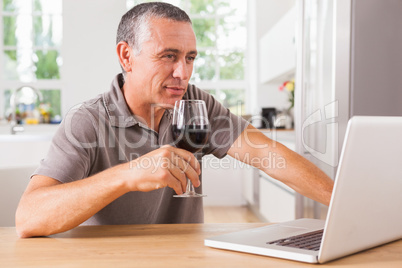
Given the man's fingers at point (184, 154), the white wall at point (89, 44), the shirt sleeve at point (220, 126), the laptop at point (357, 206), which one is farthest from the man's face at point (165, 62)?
the white wall at point (89, 44)

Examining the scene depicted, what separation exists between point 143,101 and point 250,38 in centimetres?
471

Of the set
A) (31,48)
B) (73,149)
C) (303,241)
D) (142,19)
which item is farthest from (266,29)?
(303,241)

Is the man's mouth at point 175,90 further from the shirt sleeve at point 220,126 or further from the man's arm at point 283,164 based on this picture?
the man's arm at point 283,164

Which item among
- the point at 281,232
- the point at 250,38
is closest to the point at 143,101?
the point at 281,232

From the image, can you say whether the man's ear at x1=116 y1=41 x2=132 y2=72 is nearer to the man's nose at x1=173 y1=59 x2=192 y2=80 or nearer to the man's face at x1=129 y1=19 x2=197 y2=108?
the man's face at x1=129 y1=19 x2=197 y2=108

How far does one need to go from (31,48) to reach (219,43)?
7.87 ft

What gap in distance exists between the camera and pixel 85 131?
1.43m

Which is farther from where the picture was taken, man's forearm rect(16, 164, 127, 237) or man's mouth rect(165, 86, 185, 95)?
man's mouth rect(165, 86, 185, 95)

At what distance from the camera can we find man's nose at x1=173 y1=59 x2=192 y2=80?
1.52 m

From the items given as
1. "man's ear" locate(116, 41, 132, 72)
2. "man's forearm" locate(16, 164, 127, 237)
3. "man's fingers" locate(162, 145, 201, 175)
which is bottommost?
"man's forearm" locate(16, 164, 127, 237)

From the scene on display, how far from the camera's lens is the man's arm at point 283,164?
1.42m

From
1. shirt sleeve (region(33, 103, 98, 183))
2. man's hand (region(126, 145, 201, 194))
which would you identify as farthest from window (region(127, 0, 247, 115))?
man's hand (region(126, 145, 201, 194))

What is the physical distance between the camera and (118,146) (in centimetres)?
152

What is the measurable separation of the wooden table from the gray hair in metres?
0.69
